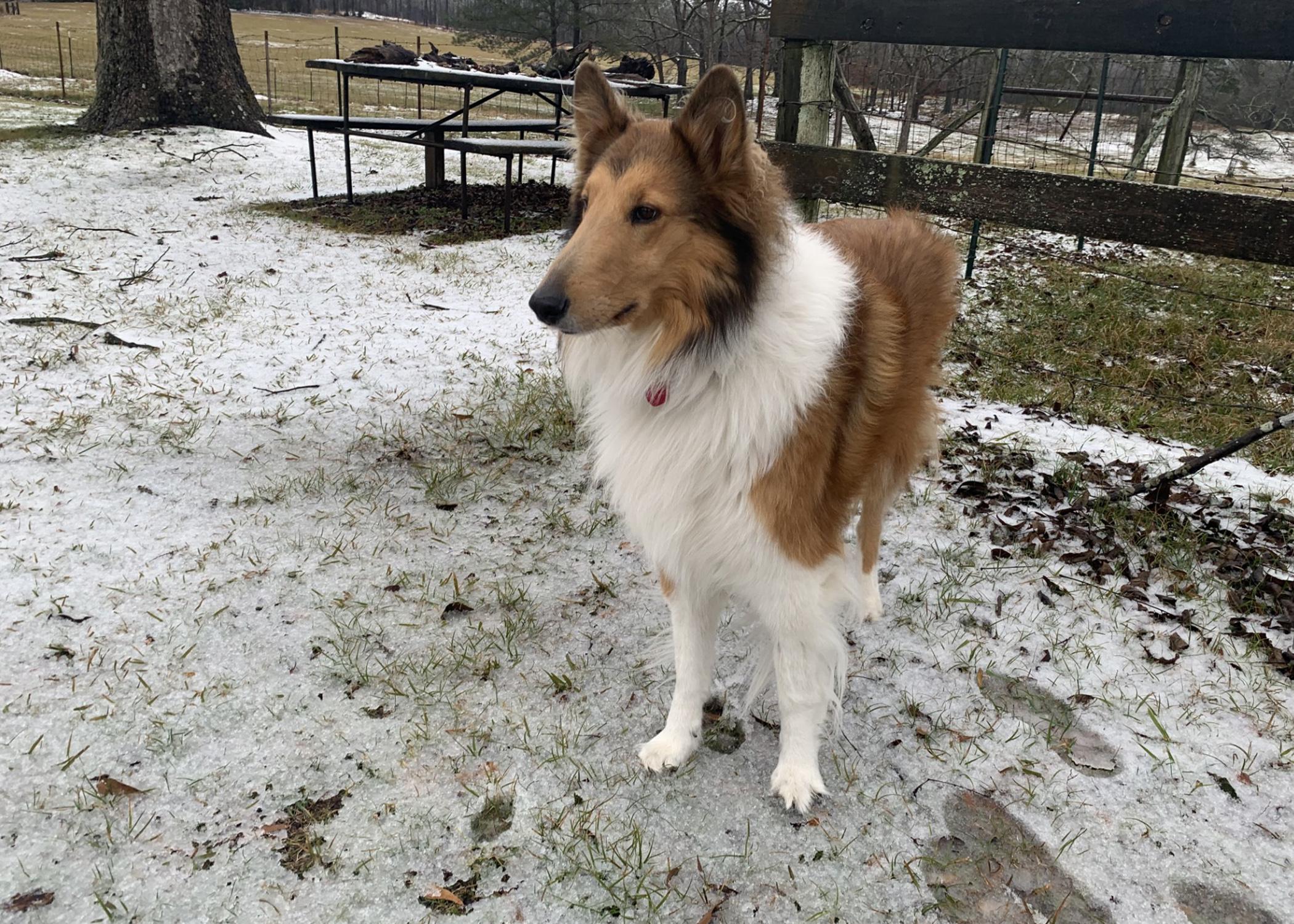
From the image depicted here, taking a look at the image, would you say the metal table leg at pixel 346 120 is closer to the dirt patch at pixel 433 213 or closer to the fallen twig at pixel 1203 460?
the dirt patch at pixel 433 213

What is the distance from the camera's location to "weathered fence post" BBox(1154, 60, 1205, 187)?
345 inches

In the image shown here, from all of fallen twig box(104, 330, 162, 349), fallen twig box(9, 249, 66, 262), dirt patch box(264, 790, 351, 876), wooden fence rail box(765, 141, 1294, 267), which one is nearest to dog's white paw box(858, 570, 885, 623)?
wooden fence rail box(765, 141, 1294, 267)

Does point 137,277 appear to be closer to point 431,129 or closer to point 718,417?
point 431,129

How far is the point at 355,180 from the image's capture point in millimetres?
10188

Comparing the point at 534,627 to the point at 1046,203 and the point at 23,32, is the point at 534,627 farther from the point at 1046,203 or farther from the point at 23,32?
the point at 23,32

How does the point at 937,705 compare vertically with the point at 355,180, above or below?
below

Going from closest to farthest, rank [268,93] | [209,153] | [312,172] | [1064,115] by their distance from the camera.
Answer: [312,172] → [209,153] → [1064,115] → [268,93]

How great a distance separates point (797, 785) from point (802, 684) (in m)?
0.30

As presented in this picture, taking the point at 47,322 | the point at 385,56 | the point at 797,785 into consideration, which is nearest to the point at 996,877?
the point at 797,785

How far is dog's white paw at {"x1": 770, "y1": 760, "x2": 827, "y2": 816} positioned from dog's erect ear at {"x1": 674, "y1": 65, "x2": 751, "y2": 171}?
1706 mm

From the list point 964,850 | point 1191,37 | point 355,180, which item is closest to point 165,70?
point 355,180

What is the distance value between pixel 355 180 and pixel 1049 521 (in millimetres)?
9563

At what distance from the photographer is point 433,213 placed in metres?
8.84

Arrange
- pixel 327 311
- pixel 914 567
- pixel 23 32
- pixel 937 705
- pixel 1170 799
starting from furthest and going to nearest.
→ pixel 23 32, pixel 327 311, pixel 914 567, pixel 937 705, pixel 1170 799
